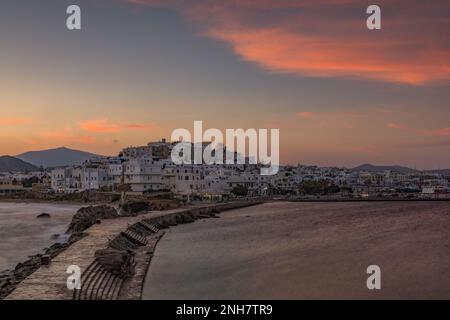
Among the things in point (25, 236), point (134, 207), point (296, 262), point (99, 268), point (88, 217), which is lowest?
point (25, 236)

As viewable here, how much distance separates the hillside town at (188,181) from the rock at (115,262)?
142 ft

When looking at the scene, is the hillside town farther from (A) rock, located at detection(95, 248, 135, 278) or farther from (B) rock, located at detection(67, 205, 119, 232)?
(A) rock, located at detection(95, 248, 135, 278)

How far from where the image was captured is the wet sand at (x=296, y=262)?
19125 mm

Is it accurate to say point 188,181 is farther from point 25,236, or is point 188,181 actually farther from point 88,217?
point 25,236

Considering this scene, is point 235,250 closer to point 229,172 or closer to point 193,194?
point 193,194

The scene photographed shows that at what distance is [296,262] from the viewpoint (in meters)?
25.8

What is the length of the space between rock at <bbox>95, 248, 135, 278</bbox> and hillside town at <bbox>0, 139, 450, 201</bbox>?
1709 inches

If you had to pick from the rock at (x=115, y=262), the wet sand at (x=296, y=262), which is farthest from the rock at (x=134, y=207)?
the rock at (x=115, y=262)

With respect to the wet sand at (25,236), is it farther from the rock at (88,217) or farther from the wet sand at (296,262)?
the wet sand at (296,262)

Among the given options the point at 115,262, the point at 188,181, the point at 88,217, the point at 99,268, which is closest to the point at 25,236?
the point at 88,217

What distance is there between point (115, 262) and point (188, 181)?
56.2 metres

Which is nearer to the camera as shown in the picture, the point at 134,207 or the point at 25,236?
the point at 25,236

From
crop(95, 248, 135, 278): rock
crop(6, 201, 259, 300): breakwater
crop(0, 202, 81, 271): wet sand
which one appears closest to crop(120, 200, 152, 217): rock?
crop(0, 202, 81, 271): wet sand
